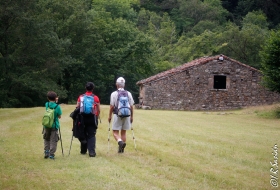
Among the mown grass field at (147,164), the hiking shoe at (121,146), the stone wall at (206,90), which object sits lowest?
the mown grass field at (147,164)

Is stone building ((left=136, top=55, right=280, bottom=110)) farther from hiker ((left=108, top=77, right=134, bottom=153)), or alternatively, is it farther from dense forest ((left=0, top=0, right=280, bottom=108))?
hiker ((left=108, top=77, right=134, bottom=153))

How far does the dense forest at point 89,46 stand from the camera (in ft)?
119

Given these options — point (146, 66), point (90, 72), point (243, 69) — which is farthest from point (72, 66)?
point (243, 69)

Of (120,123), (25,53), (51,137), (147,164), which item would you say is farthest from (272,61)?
(25,53)

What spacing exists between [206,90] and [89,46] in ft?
54.5

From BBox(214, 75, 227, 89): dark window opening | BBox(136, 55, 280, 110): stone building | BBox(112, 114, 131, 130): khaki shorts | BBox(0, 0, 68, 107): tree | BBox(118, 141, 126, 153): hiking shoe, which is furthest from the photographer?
BBox(214, 75, 227, 89): dark window opening

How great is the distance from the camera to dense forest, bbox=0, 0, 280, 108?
3622 cm

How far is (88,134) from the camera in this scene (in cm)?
1073

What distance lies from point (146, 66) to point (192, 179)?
45.3 m

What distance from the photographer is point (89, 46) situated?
48125mm

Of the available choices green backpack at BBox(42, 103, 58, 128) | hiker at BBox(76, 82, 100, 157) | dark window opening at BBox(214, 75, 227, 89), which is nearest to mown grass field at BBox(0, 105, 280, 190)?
hiker at BBox(76, 82, 100, 157)

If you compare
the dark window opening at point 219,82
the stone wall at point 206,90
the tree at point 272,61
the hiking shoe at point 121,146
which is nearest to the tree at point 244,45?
the dark window opening at point 219,82

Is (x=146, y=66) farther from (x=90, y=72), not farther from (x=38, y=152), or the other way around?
(x=38, y=152)

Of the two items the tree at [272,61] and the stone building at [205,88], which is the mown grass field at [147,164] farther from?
the stone building at [205,88]
